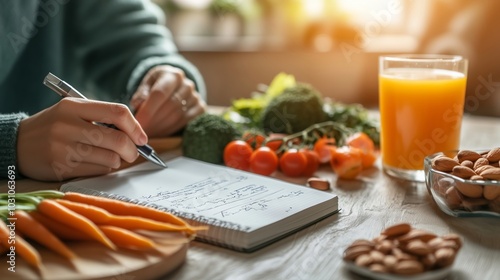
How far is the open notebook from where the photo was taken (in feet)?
2.83

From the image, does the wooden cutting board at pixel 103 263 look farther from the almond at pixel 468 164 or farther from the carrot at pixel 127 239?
the almond at pixel 468 164

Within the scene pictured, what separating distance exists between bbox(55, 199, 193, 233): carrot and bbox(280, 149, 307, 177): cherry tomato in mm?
472

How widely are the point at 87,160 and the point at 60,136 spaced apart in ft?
0.22

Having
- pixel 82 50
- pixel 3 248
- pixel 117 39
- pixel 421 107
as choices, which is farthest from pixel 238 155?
pixel 82 50

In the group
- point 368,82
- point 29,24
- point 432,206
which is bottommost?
point 368,82

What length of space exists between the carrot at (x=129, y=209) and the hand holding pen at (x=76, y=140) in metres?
0.24

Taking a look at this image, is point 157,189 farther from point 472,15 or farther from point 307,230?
point 472,15

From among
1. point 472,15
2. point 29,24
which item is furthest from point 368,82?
point 29,24

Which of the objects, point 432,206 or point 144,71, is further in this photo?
point 144,71

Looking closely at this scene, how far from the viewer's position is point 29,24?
1728mm

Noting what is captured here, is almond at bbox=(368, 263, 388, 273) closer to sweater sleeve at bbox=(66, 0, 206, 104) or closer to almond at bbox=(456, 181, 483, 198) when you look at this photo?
almond at bbox=(456, 181, 483, 198)

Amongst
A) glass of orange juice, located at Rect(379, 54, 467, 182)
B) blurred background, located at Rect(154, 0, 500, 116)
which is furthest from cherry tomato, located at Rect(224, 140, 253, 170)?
blurred background, located at Rect(154, 0, 500, 116)

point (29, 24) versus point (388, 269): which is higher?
point (29, 24)

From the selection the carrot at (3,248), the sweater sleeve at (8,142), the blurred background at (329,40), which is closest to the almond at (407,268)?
the carrot at (3,248)
